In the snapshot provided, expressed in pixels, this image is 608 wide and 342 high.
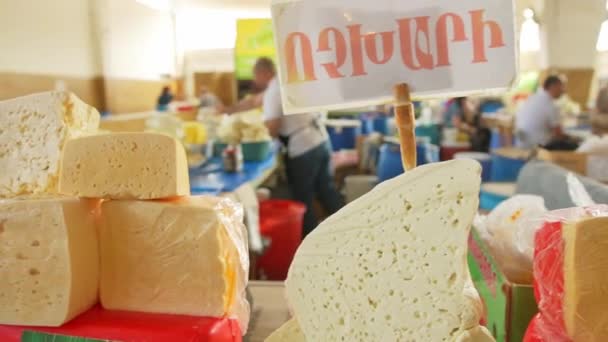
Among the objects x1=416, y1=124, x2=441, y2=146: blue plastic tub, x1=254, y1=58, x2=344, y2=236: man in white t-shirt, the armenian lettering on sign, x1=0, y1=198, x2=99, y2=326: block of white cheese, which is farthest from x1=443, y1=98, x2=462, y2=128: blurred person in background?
x1=0, y1=198, x2=99, y2=326: block of white cheese

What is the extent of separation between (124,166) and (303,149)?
298cm

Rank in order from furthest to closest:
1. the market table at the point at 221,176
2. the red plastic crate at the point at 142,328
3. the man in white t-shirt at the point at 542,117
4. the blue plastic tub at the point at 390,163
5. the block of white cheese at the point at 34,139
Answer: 1. the man in white t-shirt at the point at 542,117
2. the blue plastic tub at the point at 390,163
3. the market table at the point at 221,176
4. the block of white cheese at the point at 34,139
5. the red plastic crate at the point at 142,328

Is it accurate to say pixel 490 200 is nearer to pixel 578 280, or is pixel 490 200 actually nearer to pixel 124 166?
pixel 578 280

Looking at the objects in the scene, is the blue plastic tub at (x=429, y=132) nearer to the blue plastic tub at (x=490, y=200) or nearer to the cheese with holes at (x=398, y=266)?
the blue plastic tub at (x=490, y=200)

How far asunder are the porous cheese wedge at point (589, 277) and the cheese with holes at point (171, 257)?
19.9 inches

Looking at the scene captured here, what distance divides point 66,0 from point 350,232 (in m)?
4.98

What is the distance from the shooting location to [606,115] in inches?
204

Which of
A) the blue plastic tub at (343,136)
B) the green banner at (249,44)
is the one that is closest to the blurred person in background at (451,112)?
the blue plastic tub at (343,136)

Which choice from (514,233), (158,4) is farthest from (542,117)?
(158,4)

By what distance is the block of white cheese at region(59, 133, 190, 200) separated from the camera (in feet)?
2.61

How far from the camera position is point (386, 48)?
2.55 ft

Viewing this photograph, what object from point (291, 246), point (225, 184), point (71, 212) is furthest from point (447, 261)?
point (291, 246)

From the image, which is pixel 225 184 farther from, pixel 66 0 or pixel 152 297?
pixel 66 0

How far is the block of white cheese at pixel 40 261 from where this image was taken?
Answer: 0.77 m
